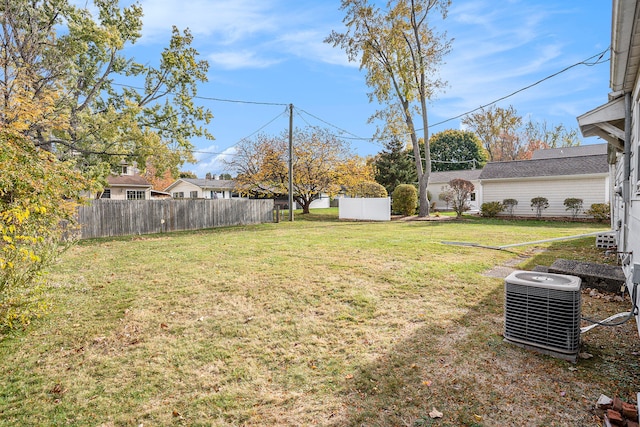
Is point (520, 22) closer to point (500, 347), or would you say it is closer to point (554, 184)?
point (500, 347)

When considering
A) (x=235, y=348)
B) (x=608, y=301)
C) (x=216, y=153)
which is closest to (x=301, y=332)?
(x=235, y=348)

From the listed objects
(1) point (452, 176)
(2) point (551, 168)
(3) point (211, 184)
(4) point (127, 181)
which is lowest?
(2) point (551, 168)

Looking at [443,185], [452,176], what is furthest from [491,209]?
[452,176]

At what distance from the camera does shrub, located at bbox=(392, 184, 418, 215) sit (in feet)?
71.8

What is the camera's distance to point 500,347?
10.4ft

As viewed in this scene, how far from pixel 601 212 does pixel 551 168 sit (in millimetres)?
3857

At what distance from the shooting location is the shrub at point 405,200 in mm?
21875

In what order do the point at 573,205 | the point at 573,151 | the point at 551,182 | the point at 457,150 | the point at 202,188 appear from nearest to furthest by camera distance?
1. the point at 573,205
2. the point at 551,182
3. the point at 573,151
4. the point at 202,188
5. the point at 457,150

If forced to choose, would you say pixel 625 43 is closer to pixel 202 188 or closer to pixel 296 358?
pixel 296 358

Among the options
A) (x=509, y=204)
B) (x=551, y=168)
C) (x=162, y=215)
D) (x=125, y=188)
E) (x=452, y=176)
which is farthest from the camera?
(x=452, y=176)

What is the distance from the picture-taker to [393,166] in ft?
89.4

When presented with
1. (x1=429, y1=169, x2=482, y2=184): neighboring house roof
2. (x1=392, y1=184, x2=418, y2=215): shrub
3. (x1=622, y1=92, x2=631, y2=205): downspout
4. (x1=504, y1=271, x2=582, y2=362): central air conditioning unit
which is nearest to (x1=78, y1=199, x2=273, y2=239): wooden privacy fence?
(x1=392, y1=184, x2=418, y2=215): shrub

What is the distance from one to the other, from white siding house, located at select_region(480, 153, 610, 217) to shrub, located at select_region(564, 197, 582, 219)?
24cm

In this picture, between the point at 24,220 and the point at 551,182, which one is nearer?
the point at 24,220
